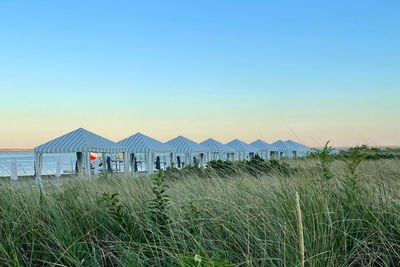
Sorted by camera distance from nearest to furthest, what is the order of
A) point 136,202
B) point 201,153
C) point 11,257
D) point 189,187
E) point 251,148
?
point 11,257 → point 136,202 → point 189,187 → point 201,153 → point 251,148

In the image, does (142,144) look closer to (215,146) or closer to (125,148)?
(125,148)

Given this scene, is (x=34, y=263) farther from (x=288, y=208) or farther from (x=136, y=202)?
(x=288, y=208)

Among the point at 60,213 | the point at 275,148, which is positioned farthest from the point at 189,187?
the point at 275,148

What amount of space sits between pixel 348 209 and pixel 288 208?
66cm

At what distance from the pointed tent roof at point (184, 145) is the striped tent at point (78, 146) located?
6573 mm

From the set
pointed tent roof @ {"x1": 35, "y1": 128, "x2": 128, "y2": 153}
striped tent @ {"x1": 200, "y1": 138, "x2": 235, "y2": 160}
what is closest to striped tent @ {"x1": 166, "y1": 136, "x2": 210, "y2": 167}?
striped tent @ {"x1": 200, "y1": 138, "x2": 235, "y2": 160}

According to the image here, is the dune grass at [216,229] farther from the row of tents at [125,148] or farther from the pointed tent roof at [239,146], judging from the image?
the pointed tent roof at [239,146]

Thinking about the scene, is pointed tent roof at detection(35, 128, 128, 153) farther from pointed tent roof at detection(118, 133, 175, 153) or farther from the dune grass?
the dune grass

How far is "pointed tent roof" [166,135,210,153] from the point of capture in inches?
987

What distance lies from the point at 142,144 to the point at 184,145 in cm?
424

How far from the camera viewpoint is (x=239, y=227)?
3633 millimetres

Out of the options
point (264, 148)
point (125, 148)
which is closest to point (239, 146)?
point (264, 148)

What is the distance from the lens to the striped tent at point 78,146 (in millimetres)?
17656

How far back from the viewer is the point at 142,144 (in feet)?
71.6
